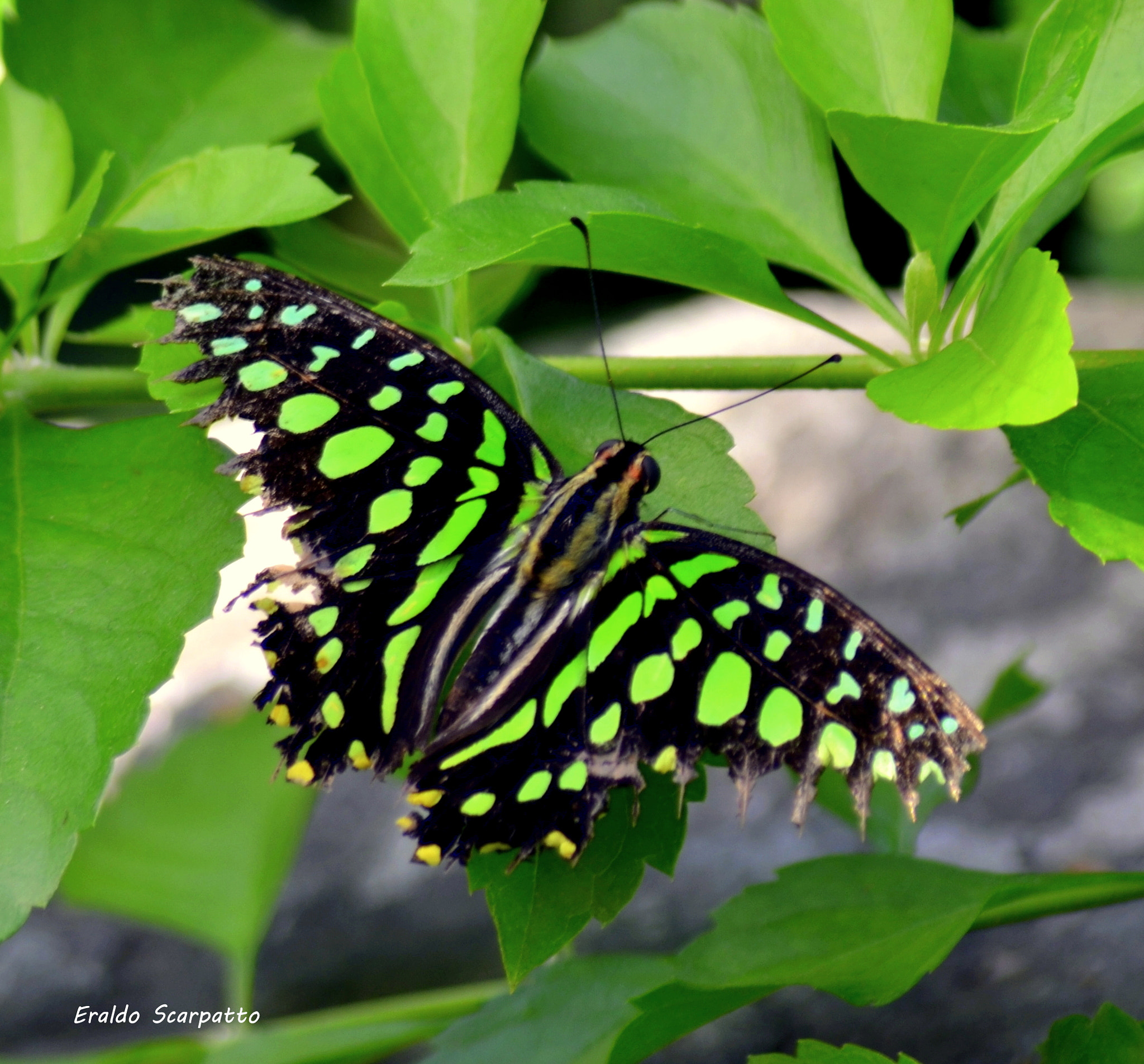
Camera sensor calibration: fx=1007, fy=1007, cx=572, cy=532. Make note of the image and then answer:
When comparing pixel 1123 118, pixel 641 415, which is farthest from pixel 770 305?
pixel 1123 118

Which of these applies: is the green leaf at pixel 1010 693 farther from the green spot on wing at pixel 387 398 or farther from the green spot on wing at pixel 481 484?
the green spot on wing at pixel 387 398

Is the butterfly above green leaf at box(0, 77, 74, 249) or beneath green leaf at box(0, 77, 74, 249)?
beneath

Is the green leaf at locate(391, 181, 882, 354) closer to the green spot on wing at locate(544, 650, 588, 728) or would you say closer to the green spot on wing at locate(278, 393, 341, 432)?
the green spot on wing at locate(278, 393, 341, 432)

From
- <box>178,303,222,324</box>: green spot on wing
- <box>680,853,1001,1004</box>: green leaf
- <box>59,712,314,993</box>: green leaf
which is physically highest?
<box>178,303,222,324</box>: green spot on wing

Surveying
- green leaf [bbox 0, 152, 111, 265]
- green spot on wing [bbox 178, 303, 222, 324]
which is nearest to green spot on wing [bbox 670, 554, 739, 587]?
green spot on wing [bbox 178, 303, 222, 324]

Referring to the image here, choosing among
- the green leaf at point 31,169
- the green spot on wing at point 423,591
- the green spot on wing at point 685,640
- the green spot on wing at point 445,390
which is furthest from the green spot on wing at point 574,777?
the green leaf at point 31,169

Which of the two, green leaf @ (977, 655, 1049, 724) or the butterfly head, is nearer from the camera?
the butterfly head
